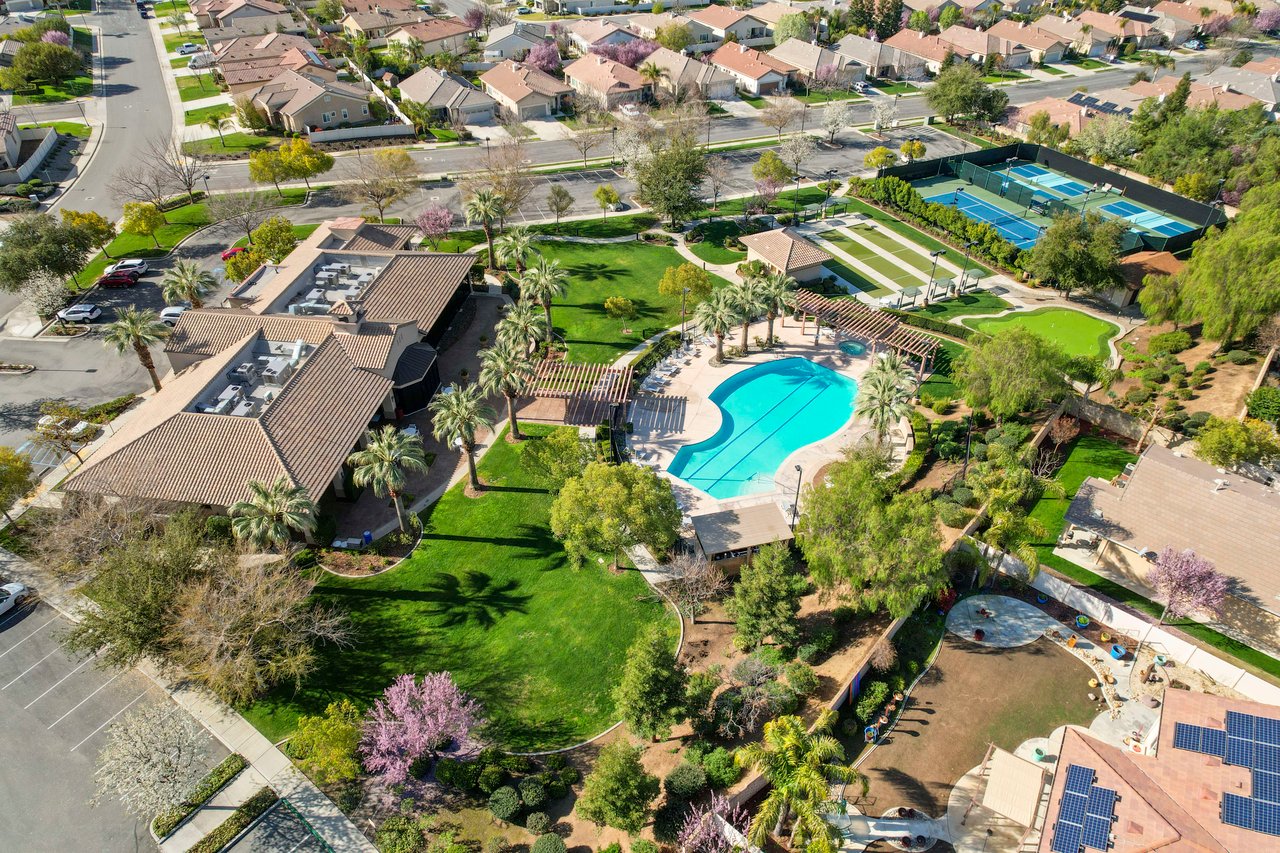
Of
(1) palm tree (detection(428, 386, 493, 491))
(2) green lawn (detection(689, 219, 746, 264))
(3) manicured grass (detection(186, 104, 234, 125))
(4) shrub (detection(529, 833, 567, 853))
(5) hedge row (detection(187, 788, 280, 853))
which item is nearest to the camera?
(4) shrub (detection(529, 833, 567, 853))

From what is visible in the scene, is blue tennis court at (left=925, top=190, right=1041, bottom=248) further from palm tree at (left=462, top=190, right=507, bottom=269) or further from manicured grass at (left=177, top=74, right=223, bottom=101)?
manicured grass at (left=177, top=74, right=223, bottom=101)

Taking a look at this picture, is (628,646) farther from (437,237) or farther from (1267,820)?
(437,237)

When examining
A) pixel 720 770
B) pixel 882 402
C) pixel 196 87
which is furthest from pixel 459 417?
pixel 196 87

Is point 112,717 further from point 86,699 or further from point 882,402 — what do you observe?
point 882,402

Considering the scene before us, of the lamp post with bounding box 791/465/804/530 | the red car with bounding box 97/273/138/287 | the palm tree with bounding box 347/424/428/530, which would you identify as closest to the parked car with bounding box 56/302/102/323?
the red car with bounding box 97/273/138/287

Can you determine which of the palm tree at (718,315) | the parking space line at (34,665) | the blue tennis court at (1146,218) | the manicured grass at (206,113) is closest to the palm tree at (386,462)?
the parking space line at (34,665)

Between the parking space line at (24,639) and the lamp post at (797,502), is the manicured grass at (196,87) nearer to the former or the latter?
the parking space line at (24,639)
